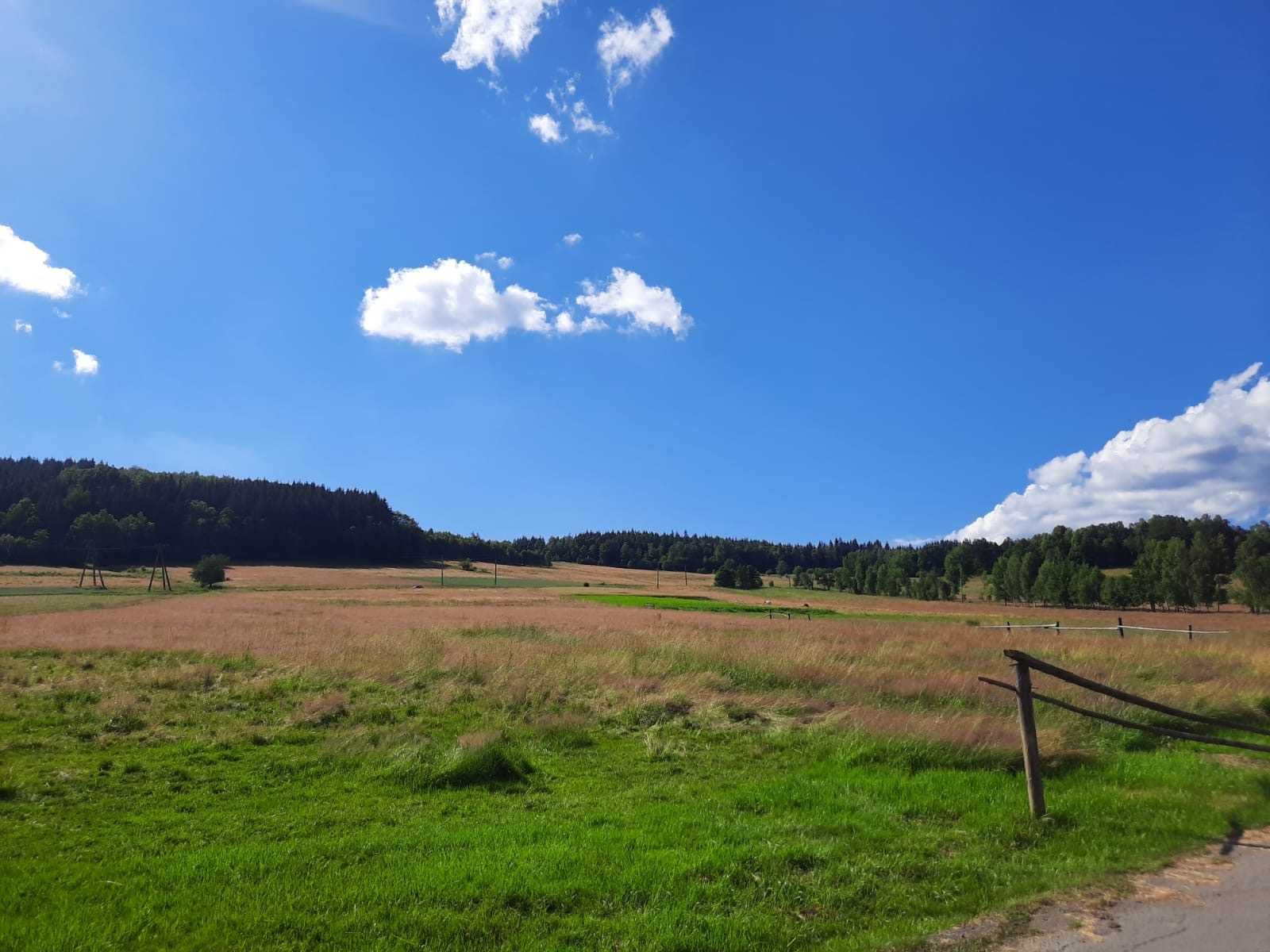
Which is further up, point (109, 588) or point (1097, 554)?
point (1097, 554)

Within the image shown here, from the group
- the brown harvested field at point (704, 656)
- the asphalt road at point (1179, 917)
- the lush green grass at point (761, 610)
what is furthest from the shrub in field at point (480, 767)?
the lush green grass at point (761, 610)

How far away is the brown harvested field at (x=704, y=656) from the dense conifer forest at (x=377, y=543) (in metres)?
72.2

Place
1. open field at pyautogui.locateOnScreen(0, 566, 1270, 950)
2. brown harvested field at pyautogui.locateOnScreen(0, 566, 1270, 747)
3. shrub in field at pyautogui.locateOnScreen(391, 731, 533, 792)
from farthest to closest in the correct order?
brown harvested field at pyautogui.locateOnScreen(0, 566, 1270, 747) < shrub in field at pyautogui.locateOnScreen(391, 731, 533, 792) < open field at pyautogui.locateOnScreen(0, 566, 1270, 950)

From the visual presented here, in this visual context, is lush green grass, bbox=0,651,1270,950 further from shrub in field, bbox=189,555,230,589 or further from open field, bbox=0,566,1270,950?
shrub in field, bbox=189,555,230,589

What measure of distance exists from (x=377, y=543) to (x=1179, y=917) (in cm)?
17366

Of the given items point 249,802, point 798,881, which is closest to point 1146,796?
point 798,881

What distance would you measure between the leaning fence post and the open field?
208 millimetres

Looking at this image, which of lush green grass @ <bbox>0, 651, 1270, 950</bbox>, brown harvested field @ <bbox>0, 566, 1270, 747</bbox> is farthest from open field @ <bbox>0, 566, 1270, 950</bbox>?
brown harvested field @ <bbox>0, 566, 1270, 747</bbox>

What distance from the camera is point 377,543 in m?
167

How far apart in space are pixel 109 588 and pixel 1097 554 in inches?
6483

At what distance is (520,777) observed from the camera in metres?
10.7

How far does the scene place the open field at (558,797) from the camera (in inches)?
239

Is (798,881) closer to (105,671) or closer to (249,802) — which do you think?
(249,802)

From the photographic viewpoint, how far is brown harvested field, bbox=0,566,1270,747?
52.9ft
